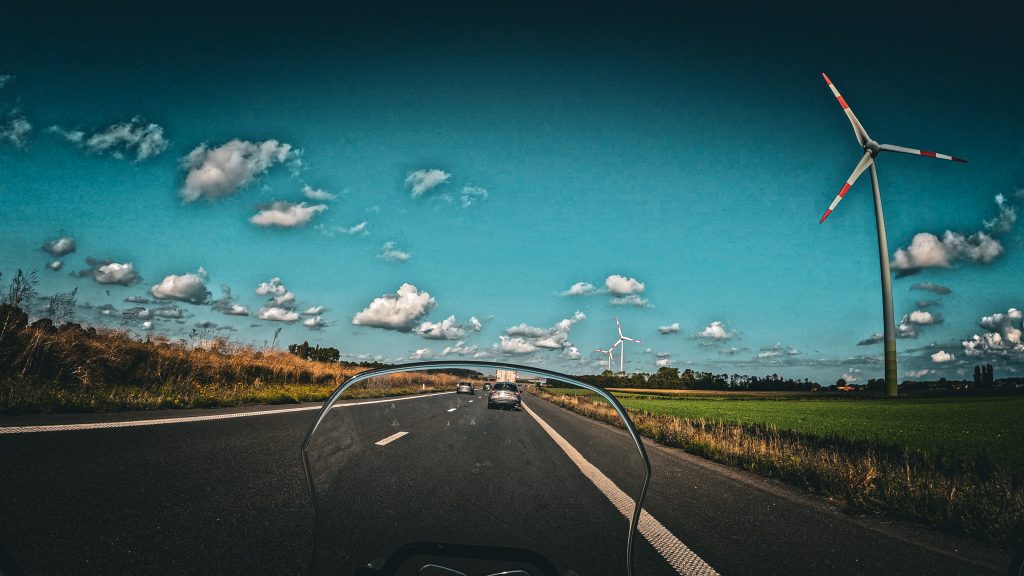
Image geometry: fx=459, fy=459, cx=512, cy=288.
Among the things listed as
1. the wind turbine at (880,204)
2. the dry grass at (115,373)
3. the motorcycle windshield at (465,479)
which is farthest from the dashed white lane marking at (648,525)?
the wind turbine at (880,204)

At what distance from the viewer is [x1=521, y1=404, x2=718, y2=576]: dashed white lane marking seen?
4.45ft

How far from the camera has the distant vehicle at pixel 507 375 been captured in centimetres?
163

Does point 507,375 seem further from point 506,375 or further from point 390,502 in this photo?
point 390,502

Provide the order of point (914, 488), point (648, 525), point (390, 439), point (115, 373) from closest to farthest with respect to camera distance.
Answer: point (390, 439), point (648, 525), point (914, 488), point (115, 373)

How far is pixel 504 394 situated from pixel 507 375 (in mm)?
141

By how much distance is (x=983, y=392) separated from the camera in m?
68.0

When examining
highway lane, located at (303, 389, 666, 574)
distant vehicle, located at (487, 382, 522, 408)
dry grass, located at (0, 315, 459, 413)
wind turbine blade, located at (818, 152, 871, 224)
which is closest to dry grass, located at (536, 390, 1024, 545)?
distant vehicle, located at (487, 382, 522, 408)

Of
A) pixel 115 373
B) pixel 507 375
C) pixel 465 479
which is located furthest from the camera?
pixel 115 373

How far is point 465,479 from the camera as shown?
1.38m

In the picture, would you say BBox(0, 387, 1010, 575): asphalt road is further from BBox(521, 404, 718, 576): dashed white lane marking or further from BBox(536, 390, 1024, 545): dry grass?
BBox(536, 390, 1024, 545): dry grass

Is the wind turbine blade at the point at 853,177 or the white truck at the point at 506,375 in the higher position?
the wind turbine blade at the point at 853,177

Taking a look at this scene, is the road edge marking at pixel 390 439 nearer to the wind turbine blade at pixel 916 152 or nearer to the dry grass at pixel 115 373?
the dry grass at pixel 115 373

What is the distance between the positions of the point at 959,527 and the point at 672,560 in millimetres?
3719

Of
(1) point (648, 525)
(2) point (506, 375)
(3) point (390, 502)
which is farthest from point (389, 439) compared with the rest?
(1) point (648, 525)
